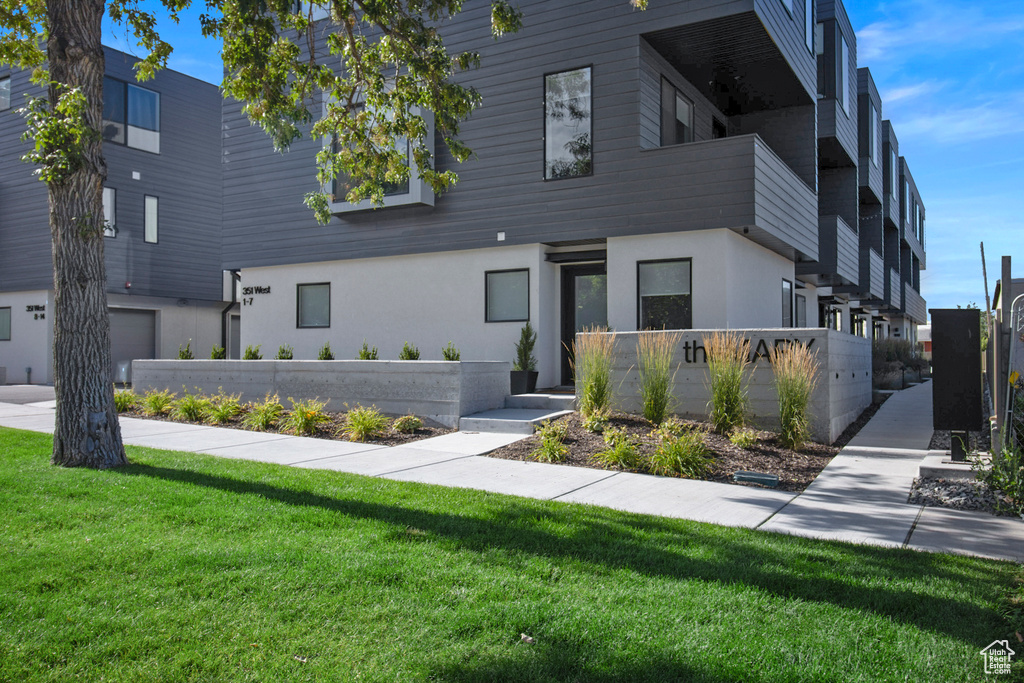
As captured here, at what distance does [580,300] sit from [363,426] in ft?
18.3

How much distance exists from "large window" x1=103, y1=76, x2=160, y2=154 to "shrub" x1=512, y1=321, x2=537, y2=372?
16182mm

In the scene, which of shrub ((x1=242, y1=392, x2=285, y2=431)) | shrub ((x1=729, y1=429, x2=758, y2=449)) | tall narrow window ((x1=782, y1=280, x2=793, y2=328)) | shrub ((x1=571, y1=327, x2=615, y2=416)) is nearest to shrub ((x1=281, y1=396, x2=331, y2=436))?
shrub ((x1=242, y1=392, x2=285, y2=431))

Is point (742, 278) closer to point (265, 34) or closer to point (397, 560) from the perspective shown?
point (265, 34)

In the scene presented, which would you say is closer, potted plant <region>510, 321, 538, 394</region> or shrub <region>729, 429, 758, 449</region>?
shrub <region>729, 429, 758, 449</region>

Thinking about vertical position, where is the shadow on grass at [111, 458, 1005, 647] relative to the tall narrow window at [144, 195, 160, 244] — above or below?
below

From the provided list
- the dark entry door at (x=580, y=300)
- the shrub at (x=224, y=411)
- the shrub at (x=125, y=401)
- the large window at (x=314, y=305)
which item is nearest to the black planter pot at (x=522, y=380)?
the dark entry door at (x=580, y=300)

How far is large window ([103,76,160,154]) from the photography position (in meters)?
22.0

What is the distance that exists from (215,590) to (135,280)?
2181 cm

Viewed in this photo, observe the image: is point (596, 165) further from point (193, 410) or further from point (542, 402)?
point (193, 410)

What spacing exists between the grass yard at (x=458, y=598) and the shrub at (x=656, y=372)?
166 inches

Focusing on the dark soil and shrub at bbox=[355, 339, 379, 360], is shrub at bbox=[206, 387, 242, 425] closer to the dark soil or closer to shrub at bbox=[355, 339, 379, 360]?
shrub at bbox=[355, 339, 379, 360]

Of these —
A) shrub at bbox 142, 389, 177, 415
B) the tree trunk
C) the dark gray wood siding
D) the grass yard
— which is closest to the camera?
the grass yard

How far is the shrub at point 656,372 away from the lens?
30.9 ft

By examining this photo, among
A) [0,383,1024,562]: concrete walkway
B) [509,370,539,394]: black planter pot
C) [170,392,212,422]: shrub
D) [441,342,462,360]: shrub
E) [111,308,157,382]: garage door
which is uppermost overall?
[111,308,157,382]: garage door
